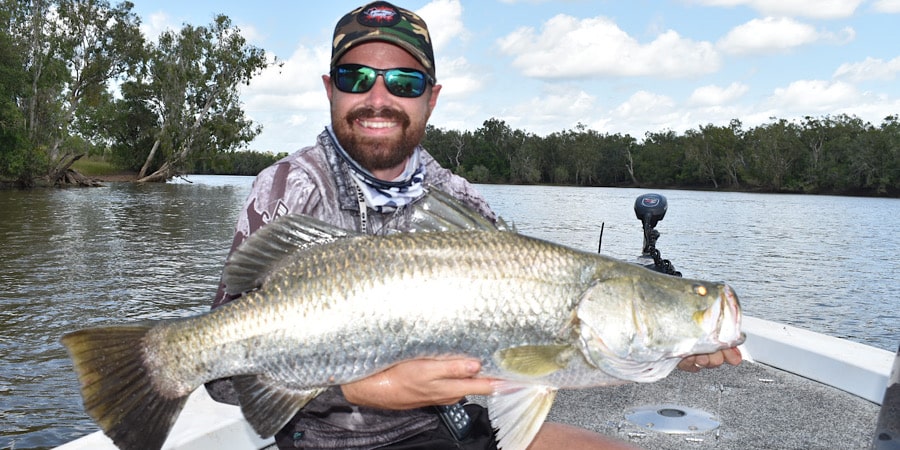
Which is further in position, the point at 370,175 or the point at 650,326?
the point at 370,175

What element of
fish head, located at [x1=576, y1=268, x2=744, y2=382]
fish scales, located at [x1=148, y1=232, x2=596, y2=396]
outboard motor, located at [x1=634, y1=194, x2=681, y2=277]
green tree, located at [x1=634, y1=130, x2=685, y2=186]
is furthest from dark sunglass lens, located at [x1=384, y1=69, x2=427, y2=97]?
green tree, located at [x1=634, y1=130, x2=685, y2=186]

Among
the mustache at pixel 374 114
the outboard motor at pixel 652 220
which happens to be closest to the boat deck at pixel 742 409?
the outboard motor at pixel 652 220

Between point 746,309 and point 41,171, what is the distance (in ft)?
153

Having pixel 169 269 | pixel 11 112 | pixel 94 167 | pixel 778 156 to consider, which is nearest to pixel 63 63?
pixel 11 112

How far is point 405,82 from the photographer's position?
10.7ft

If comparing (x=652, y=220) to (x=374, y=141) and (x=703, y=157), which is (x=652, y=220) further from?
(x=703, y=157)

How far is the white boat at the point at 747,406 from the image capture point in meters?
4.16

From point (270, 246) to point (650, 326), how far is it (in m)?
1.36

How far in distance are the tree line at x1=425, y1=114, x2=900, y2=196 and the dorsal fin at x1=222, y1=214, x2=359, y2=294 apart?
88.6 meters

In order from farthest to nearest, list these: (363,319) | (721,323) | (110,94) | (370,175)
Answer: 1. (110,94)
2. (370,175)
3. (721,323)
4. (363,319)

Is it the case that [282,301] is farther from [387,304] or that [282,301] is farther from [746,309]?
[746,309]

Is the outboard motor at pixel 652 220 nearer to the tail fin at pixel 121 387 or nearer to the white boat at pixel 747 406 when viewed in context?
the white boat at pixel 747 406

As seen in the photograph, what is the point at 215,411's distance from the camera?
4.15 meters

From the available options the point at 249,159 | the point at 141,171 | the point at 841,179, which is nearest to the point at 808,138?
the point at 841,179
